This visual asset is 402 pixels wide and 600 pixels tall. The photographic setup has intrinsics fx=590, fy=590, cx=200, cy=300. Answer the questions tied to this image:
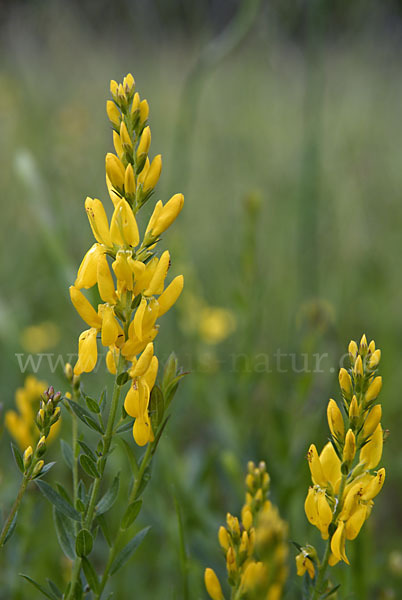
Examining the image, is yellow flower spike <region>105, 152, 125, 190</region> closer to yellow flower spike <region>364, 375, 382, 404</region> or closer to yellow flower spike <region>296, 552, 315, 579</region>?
yellow flower spike <region>364, 375, 382, 404</region>

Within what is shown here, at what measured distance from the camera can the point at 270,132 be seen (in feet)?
19.9

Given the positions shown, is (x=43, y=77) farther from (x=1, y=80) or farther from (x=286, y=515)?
(x=286, y=515)

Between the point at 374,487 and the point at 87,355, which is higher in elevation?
the point at 87,355

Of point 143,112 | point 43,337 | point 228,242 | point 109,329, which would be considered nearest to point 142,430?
point 109,329

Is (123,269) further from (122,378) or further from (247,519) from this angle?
(247,519)

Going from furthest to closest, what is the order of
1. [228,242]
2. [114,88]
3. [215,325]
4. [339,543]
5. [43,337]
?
[228,242] < [215,325] < [43,337] < [114,88] < [339,543]

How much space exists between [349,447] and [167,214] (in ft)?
1.38

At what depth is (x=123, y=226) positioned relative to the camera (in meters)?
0.84

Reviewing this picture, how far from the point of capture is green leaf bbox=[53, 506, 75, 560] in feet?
2.96

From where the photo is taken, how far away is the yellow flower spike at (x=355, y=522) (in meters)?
0.80

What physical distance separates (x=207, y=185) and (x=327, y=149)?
3.75ft

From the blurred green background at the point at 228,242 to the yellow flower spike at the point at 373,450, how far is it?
17.0 inches

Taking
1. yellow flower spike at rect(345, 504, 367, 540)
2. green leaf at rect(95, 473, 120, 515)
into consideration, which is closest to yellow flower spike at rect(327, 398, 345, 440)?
yellow flower spike at rect(345, 504, 367, 540)

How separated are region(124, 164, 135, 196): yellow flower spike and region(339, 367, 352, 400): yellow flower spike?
0.39 meters
